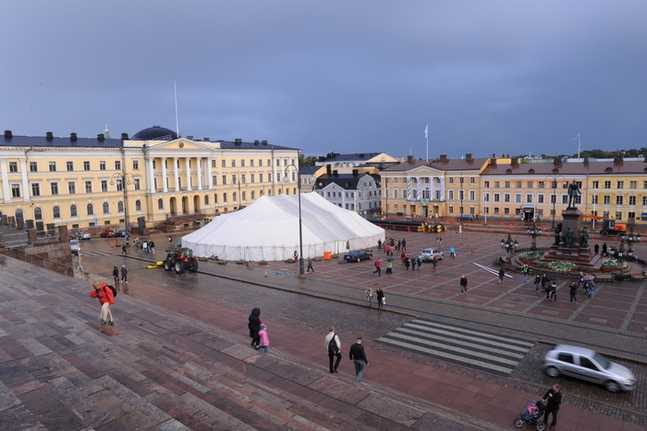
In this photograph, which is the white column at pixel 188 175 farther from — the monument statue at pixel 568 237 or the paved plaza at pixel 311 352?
the monument statue at pixel 568 237

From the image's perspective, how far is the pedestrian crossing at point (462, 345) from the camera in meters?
17.2

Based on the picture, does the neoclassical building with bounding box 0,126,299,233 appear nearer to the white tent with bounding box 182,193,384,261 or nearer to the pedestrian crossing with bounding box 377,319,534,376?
the white tent with bounding box 182,193,384,261

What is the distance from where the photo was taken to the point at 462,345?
1906 centimetres

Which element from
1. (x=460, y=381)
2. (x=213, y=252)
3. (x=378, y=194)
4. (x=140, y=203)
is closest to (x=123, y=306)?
(x=460, y=381)

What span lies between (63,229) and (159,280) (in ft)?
59.3

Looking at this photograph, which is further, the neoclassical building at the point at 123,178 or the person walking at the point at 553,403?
the neoclassical building at the point at 123,178

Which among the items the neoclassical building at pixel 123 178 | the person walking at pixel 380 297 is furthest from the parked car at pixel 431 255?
the neoclassical building at pixel 123 178

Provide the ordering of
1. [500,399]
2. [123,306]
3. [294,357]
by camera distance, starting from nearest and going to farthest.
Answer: [500,399] → [294,357] → [123,306]

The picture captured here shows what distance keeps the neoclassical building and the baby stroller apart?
56.6 m

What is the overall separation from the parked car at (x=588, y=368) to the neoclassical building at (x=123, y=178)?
184 ft

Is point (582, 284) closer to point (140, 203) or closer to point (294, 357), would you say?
point (294, 357)

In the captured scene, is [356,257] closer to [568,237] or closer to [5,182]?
[568,237]

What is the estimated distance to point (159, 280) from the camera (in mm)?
34594

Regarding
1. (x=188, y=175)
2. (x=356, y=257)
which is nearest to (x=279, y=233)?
(x=356, y=257)
